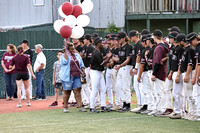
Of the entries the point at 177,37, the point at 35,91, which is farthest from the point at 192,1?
the point at 177,37

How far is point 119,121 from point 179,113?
1611 mm

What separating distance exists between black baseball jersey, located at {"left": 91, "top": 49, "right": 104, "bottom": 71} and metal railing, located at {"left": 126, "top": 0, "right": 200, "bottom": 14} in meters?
12.4

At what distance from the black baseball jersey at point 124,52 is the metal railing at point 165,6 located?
1207 cm

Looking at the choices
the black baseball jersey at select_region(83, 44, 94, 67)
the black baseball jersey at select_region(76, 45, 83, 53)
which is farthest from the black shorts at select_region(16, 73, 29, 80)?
the black baseball jersey at select_region(83, 44, 94, 67)

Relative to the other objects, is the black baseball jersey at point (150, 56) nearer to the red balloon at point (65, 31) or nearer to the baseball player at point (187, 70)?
the baseball player at point (187, 70)

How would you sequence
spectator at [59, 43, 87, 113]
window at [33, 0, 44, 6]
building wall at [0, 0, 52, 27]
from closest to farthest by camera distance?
spectator at [59, 43, 87, 113]
building wall at [0, 0, 52, 27]
window at [33, 0, 44, 6]

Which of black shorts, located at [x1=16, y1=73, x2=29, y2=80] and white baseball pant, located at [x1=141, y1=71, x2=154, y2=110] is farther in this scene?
black shorts, located at [x1=16, y1=73, x2=29, y2=80]

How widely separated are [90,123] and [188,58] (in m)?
2.96

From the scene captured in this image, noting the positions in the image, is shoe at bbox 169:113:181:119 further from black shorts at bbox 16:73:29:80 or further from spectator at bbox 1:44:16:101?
spectator at bbox 1:44:16:101

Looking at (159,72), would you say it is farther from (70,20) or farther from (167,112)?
(70,20)

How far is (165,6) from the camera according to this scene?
25.7 m

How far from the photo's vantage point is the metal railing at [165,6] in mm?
25328

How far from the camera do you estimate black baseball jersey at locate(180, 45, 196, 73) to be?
1120cm

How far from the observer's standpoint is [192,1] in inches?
999
